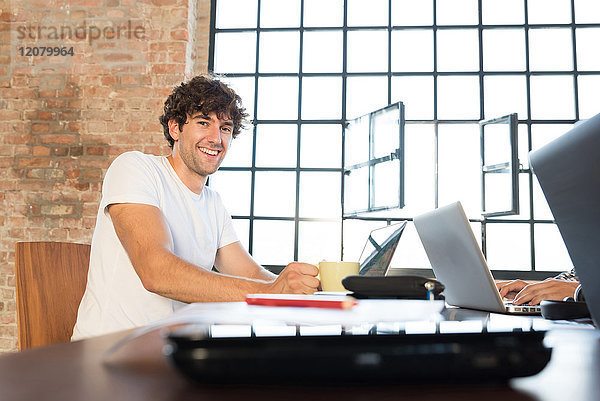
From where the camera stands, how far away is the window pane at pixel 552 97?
443 cm

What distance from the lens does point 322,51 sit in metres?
4.72

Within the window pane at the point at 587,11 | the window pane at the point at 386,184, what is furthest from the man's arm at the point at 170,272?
the window pane at the point at 587,11

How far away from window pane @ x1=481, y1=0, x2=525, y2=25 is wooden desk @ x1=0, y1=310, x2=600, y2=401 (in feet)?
15.3

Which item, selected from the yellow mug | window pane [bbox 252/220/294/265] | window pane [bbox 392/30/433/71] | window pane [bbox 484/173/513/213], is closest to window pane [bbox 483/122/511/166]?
window pane [bbox 484/173/513/213]

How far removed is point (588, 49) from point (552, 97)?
508 millimetres

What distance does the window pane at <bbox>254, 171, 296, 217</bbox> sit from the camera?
4.55m

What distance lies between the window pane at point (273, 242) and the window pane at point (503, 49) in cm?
215

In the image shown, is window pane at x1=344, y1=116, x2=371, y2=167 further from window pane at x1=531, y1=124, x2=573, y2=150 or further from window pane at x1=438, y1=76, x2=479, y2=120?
window pane at x1=531, y1=124, x2=573, y2=150

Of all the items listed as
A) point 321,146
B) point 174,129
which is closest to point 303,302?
point 174,129

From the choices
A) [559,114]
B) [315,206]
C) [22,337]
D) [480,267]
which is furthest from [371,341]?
[559,114]

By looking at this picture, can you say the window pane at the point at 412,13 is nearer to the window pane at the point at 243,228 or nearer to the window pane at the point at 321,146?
the window pane at the point at 321,146

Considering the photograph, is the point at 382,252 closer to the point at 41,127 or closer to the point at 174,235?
the point at 174,235

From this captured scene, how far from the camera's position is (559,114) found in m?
4.42

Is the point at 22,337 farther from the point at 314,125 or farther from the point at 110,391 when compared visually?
the point at 314,125
